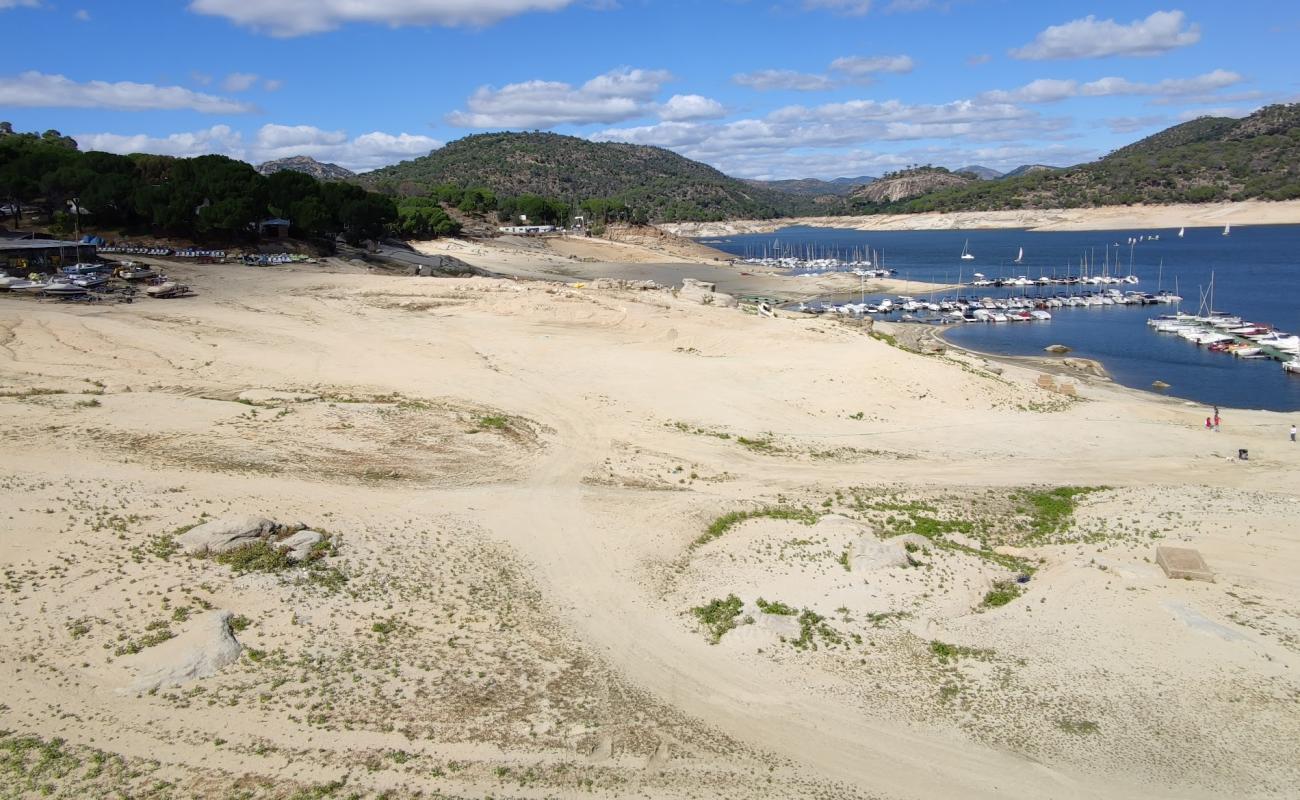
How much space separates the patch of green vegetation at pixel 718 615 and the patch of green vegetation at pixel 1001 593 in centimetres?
534

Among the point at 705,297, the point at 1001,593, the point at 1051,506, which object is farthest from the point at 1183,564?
the point at 705,297

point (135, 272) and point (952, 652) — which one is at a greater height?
point (135, 272)

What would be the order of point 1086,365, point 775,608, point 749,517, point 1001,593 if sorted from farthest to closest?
point 1086,365 < point 749,517 < point 1001,593 < point 775,608

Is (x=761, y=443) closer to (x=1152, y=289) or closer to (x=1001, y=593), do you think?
(x=1001, y=593)

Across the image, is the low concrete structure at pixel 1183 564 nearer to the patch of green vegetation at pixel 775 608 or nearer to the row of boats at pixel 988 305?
the patch of green vegetation at pixel 775 608

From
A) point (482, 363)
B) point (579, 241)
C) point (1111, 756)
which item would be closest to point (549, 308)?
point (482, 363)

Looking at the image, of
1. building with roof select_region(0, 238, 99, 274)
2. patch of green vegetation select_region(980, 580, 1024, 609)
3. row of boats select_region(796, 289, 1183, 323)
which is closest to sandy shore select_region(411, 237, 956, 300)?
row of boats select_region(796, 289, 1183, 323)

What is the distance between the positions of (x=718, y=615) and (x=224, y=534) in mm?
10400

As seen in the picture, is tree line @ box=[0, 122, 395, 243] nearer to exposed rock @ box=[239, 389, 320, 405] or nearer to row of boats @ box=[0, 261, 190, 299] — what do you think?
row of boats @ box=[0, 261, 190, 299]

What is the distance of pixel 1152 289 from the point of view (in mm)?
96812

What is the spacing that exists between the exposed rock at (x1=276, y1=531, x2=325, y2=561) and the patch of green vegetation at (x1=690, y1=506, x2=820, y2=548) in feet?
28.3

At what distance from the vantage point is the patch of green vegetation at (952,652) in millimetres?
16062

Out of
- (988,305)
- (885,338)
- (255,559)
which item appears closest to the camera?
(255,559)

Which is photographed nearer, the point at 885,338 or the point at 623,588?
the point at 623,588
